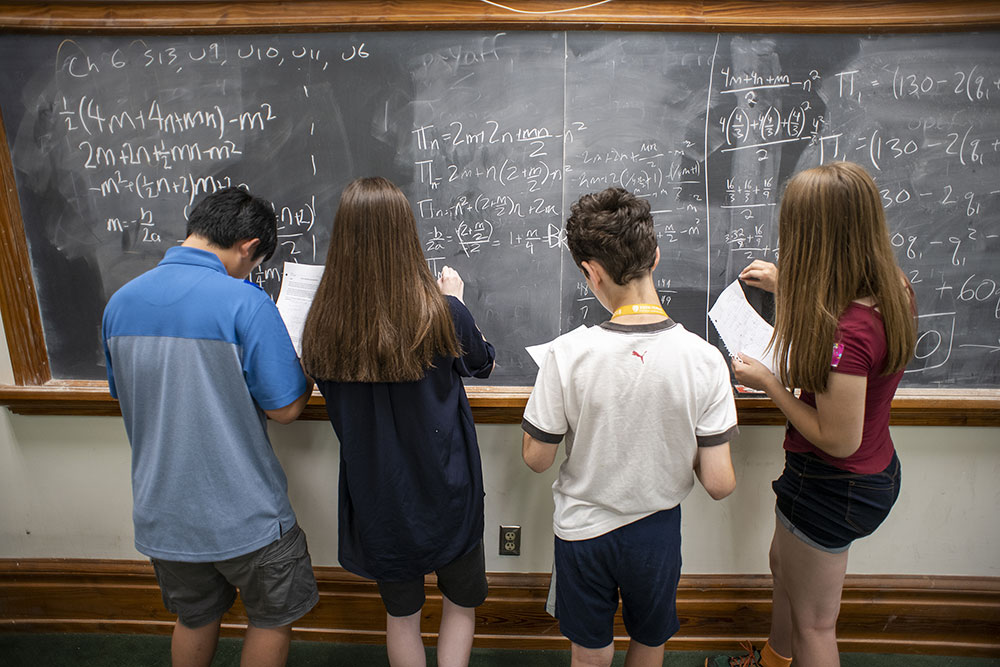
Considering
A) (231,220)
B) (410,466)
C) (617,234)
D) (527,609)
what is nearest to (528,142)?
(617,234)

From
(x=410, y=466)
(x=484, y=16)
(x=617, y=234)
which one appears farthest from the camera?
(x=484, y=16)

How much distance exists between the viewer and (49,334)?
1.82m

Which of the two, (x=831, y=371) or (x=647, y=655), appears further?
(x=647, y=655)

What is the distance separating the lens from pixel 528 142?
1.63 m

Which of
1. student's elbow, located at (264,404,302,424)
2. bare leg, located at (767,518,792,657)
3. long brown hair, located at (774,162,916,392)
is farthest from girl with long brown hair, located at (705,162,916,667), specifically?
student's elbow, located at (264,404,302,424)

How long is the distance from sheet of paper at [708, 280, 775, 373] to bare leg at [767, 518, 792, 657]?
510 mm

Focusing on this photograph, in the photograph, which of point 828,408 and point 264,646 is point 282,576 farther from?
point 828,408

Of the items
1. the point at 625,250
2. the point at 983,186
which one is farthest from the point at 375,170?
the point at 983,186

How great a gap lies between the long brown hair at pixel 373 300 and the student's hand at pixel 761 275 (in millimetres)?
986

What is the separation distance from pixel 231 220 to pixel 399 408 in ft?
1.97

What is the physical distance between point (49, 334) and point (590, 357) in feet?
5.94

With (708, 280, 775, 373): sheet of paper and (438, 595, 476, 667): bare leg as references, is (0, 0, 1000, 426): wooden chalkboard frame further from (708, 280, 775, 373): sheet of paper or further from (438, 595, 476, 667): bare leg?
(438, 595, 476, 667): bare leg

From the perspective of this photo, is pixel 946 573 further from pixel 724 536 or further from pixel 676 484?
pixel 676 484

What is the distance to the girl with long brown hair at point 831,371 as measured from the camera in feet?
3.75
